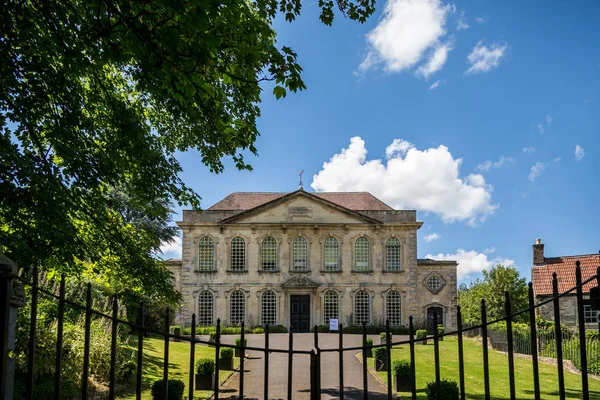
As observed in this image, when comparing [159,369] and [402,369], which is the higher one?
[402,369]

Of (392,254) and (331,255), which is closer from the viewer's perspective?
(331,255)

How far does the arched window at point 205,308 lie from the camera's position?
33.6m

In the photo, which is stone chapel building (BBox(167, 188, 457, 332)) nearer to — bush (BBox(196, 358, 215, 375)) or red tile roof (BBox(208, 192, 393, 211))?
red tile roof (BBox(208, 192, 393, 211))

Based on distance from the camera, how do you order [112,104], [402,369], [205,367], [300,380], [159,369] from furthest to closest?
[159,369] → [300,380] → [402,369] → [205,367] → [112,104]

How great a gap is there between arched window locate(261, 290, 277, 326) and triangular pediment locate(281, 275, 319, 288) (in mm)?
1195

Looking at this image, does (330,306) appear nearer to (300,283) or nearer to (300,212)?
(300,283)

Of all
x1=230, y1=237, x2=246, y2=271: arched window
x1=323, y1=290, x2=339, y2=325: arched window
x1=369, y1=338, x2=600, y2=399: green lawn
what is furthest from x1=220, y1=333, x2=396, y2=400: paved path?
x1=230, y1=237, x2=246, y2=271: arched window

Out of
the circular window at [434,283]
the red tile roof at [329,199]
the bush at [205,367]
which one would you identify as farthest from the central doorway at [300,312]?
the bush at [205,367]

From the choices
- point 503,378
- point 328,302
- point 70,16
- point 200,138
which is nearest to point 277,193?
point 328,302

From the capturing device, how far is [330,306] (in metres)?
33.7

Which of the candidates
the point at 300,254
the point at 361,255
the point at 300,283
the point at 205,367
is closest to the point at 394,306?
the point at 361,255

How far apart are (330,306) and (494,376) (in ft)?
62.6

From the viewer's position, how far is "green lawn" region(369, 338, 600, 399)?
12.5 metres

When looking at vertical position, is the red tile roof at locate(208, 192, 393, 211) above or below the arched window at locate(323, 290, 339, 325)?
above
